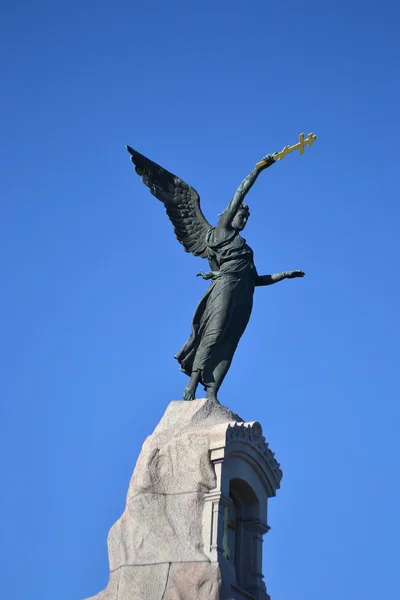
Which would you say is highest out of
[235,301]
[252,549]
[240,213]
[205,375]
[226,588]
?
[240,213]

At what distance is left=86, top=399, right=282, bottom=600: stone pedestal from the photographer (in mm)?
13719

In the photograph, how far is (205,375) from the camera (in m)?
15.8

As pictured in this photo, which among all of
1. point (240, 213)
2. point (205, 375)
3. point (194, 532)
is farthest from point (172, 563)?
point (240, 213)

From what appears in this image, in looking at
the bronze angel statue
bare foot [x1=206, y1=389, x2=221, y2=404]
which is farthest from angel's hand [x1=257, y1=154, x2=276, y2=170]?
bare foot [x1=206, y1=389, x2=221, y2=404]

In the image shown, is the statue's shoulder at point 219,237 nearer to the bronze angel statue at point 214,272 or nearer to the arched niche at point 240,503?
the bronze angel statue at point 214,272

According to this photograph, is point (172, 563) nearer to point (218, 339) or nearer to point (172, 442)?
point (172, 442)

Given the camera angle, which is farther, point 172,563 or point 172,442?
point 172,442

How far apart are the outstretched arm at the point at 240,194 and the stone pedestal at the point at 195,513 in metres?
3.04

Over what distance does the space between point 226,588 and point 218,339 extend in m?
3.78

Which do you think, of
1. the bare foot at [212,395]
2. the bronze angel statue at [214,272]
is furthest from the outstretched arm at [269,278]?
the bare foot at [212,395]

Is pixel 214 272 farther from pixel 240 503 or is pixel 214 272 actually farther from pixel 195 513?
pixel 195 513

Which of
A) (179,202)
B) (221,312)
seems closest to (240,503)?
(221,312)

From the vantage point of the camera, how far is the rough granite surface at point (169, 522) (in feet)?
44.7

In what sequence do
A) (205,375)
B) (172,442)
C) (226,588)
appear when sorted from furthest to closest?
1. (205,375)
2. (172,442)
3. (226,588)
